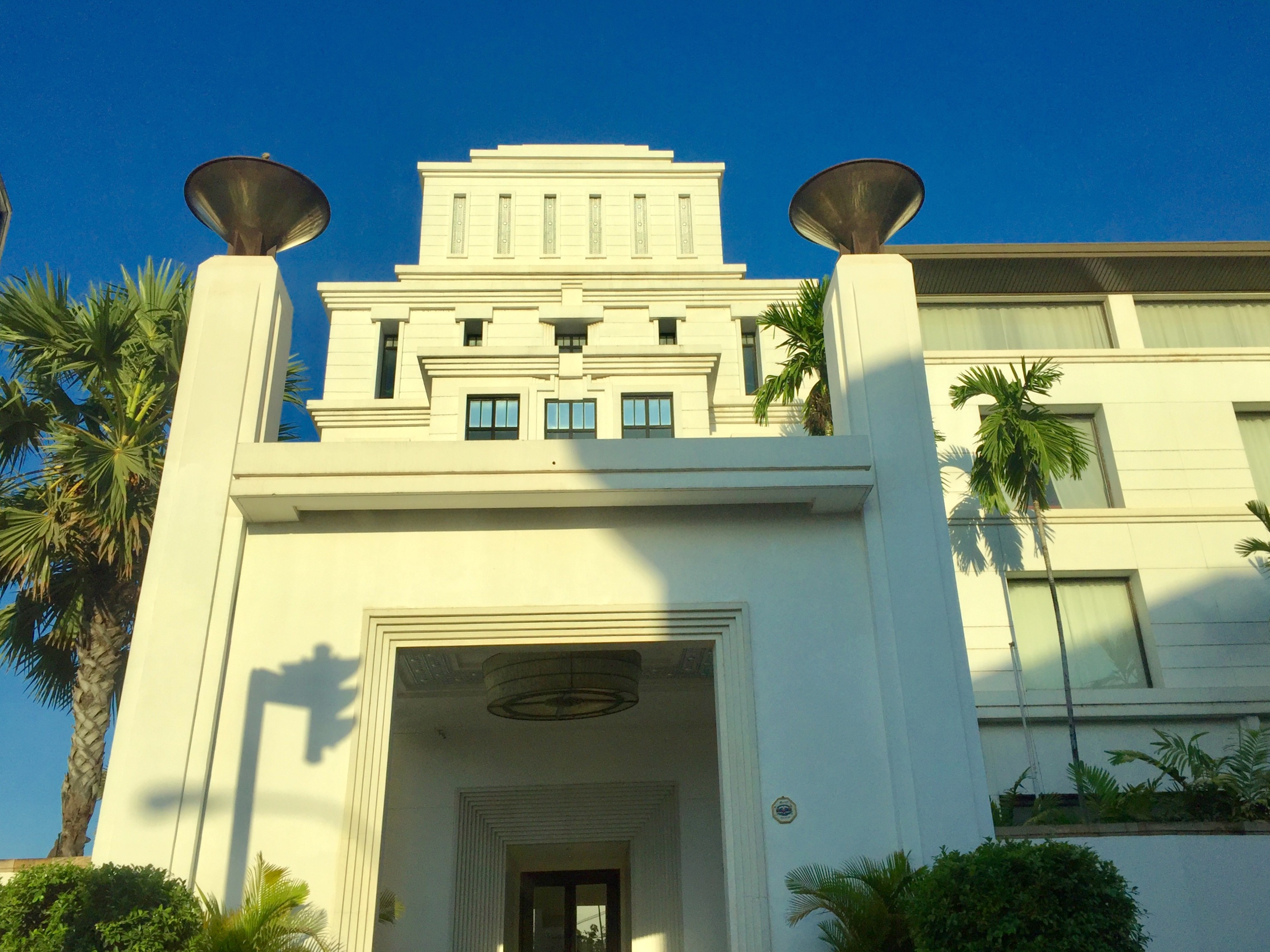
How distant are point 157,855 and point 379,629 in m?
2.66

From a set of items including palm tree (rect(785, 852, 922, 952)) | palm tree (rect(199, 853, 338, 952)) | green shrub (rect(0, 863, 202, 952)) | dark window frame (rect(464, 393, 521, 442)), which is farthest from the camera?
dark window frame (rect(464, 393, 521, 442))

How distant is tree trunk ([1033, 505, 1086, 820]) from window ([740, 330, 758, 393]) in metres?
8.49

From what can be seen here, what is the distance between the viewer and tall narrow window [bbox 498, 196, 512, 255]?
2806 cm

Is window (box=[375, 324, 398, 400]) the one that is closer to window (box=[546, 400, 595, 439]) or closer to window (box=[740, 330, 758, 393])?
window (box=[546, 400, 595, 439])

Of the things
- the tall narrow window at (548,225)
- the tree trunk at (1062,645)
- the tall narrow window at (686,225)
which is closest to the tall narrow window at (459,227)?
the tall narrow window at (548,225)

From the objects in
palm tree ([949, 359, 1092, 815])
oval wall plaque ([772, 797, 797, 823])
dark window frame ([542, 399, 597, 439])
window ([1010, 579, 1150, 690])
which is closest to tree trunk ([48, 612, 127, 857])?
oval wall plaque ([772, 797, 797, 823])

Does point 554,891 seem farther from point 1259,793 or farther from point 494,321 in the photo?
point 494,321

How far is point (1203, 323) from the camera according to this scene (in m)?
22.8

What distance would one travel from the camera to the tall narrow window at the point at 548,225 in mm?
28094

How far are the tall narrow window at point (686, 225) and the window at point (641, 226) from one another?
93cm

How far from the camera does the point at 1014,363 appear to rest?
21.8 metres

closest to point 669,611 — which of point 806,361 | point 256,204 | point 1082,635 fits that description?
point 256,204

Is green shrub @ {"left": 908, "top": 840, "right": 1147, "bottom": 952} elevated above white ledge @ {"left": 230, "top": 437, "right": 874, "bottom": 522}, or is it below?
below

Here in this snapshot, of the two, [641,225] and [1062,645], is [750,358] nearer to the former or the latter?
[641,225]
